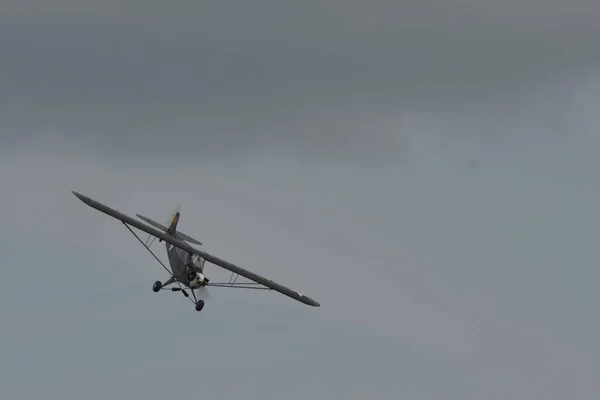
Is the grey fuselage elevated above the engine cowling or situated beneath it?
elevated above

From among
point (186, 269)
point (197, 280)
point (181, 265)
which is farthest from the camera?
point (181, 265)

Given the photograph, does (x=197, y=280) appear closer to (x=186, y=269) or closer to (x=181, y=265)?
(x=186, y=269)

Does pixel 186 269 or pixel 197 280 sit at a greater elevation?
pixel 186 269

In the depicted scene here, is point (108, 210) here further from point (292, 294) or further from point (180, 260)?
point (292, 294)

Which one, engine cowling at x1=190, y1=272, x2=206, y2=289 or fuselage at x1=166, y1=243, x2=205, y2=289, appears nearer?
engine cowling at x1=190, y1=272, x2=206, y2=289

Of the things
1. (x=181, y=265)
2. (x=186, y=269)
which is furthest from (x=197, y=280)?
(x=181, y=265)

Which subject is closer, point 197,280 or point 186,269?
point 197,280

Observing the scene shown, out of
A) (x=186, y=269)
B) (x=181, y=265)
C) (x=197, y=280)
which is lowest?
(x=197, y=280)

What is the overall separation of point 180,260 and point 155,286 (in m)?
4.00

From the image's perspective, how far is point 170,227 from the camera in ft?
491

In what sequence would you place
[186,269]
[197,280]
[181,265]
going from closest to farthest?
1. [197,280]
2. [186,269]
3. [181,265]

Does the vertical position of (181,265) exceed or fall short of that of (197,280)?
it exceeds it

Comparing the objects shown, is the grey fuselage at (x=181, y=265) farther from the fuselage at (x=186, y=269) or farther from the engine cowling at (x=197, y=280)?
the engine cowling at (x=197, y=280)

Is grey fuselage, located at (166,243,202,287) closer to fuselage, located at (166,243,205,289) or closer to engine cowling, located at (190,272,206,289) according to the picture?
fuselage, located at (166,243,205,289)
